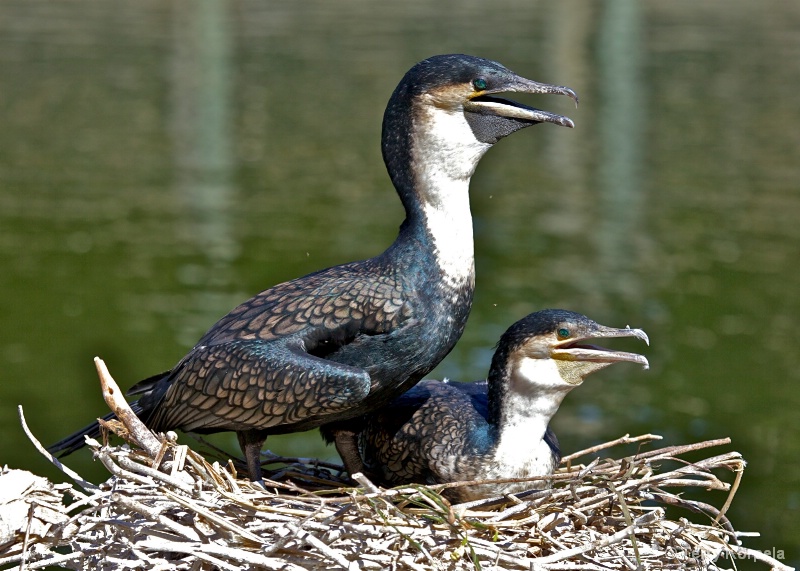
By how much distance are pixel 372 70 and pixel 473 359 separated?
76.2 ft

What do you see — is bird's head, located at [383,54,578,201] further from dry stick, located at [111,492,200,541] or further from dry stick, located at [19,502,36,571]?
dry stick, located at [19,502,36,571]

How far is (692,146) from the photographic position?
30547 mm

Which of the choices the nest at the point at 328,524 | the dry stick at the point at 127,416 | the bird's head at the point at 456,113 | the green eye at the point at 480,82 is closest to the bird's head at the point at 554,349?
the nest at the point at 328,524

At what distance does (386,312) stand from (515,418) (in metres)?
0.75

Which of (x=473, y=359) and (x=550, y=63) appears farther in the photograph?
(x=550, y=63)

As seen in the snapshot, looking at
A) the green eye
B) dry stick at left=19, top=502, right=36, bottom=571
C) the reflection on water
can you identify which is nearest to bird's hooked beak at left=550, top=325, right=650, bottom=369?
the green eye

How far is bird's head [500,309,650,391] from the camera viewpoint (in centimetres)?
599

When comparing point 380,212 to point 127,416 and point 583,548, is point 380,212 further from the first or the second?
point 583,548

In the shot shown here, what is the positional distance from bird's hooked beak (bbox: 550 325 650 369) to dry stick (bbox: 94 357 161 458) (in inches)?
68.9

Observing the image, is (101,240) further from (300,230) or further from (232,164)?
(232,164)

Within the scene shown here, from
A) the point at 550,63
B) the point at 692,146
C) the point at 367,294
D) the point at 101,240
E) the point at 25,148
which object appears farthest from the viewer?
the point at 550,63

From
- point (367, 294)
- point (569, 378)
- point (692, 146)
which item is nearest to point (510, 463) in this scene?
point (569, 378)

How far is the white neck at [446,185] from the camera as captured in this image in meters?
5.98

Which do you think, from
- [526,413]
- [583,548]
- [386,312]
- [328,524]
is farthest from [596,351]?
[328,524]
